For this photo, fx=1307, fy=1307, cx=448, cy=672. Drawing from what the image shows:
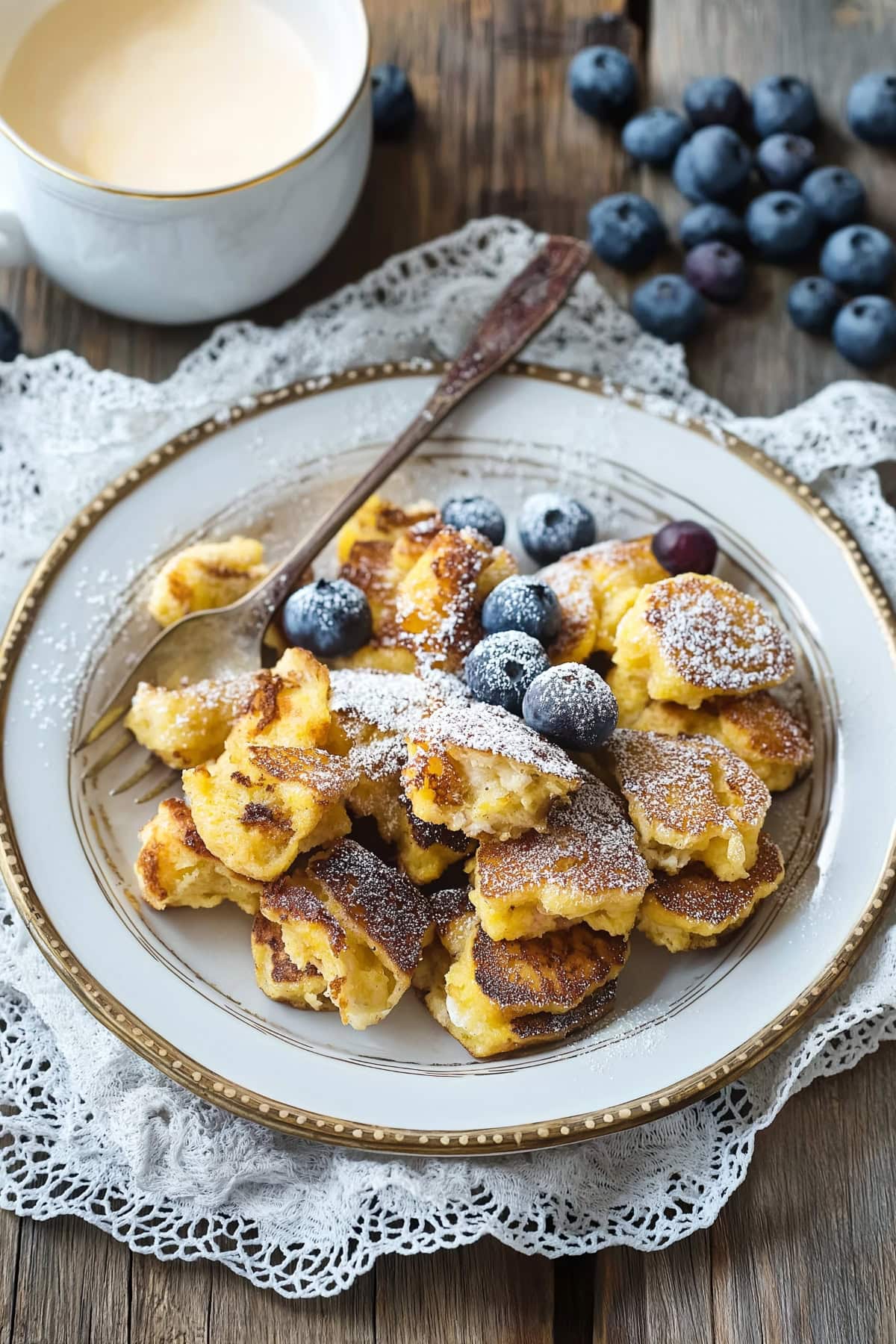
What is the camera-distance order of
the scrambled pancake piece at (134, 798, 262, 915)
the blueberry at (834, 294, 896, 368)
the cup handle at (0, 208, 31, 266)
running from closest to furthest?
the scrambled pancake piece at (134, 798, 262, 915)
the cup handle at (0, 208, 31, 266)
the blueberry at (834, 294, 896, 368)

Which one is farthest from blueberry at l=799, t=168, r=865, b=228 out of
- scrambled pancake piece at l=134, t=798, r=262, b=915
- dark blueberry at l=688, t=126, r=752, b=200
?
scrambled pancake piece at l=134, t=798, r=262, b=915

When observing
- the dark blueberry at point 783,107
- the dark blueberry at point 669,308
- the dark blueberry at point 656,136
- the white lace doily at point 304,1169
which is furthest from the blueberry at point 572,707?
the dark blueberry at point 783,107

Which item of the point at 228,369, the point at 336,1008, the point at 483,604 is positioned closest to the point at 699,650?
the point at 483,604

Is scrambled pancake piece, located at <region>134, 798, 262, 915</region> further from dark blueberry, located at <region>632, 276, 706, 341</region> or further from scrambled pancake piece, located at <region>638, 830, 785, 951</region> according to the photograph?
dark blueberry, located at <region>632, 276, 706, 341</region>

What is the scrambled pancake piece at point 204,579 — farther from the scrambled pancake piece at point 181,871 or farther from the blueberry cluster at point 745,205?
the blueberry cluster at point 745,205

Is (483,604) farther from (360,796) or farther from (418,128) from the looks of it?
(418,128)
